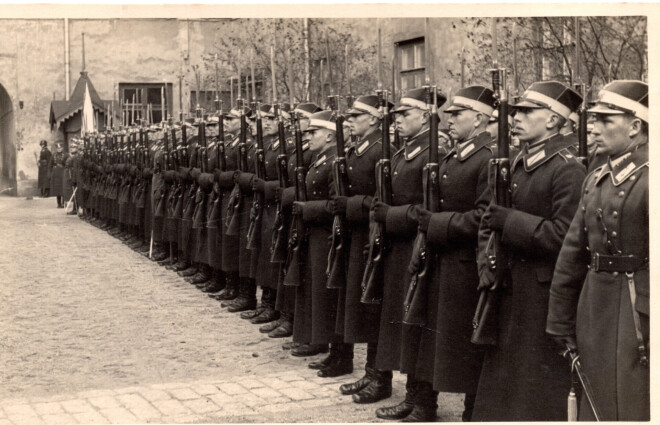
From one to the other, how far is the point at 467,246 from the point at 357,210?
3.83ft

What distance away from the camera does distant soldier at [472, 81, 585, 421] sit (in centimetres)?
417

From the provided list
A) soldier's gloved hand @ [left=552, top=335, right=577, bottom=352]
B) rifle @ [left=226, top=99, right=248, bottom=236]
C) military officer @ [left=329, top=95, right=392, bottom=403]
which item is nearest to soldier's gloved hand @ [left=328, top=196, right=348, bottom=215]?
military officer @ [left=329, top=95, right=392, bottom=403]

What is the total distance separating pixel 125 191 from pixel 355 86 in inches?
235

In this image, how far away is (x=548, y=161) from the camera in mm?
4273

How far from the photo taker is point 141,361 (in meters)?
7.03

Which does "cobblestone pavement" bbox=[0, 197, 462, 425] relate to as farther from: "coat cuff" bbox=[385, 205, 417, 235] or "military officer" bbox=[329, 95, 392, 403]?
"coat cuff" bbox=[385, 205, 417, 235]

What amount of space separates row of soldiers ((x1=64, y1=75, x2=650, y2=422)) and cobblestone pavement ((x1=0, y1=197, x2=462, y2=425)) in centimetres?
30

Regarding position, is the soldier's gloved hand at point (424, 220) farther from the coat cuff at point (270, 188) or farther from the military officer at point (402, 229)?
the coat cuff at point (270, 188)

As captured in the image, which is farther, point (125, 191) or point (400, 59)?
point (125, 191)

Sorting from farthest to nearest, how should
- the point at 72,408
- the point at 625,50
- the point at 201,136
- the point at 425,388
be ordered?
the point at 201,136 → the point at 625,50 → the point at 72,408 → the point at 425,388

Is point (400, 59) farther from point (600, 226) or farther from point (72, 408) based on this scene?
point (600, 226)

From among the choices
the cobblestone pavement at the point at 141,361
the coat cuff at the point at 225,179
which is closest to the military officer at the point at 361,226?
the cobblestone pavement at the point at 141,361

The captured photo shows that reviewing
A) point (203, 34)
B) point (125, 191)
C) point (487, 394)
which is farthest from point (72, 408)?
point (125, 191)

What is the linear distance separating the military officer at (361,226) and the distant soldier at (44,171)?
2033 centimetres
